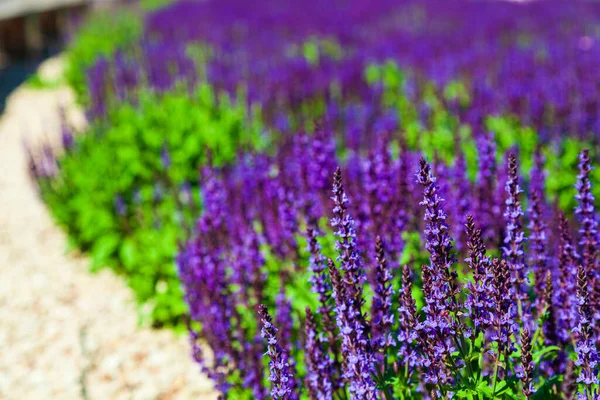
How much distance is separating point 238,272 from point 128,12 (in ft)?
49.3

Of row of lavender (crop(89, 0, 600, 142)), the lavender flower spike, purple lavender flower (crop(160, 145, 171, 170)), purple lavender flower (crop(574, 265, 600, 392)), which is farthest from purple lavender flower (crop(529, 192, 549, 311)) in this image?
purple lavender flower (crop(160, 145, 171, 170))

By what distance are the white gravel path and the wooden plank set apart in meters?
12.3

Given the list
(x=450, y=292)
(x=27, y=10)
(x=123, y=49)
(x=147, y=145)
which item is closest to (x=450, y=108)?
(x=147, y=145)

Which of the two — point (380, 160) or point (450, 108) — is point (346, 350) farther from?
point (450, 108)

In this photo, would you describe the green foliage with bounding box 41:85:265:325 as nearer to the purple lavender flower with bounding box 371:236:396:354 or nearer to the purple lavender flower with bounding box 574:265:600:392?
the purple lavender flower with bounding box 371:236:396:354

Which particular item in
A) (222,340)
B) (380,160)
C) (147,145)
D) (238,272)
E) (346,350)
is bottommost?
(346,350)

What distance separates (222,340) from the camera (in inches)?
145

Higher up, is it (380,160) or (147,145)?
(147,145)

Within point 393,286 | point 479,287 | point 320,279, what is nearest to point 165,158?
point 393,286

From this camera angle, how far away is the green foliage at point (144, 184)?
5.34m

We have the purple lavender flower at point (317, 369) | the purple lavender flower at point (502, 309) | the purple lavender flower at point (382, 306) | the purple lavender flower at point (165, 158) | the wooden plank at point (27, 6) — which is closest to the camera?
the purple lavender flower at point (502, 309)

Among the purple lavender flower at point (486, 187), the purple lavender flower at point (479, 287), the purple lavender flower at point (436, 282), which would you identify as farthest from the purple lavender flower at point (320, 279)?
the purple lavender flower at point (486, 187)

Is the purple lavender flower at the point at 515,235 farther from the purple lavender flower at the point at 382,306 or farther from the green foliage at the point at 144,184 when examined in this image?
the green foliage at the point at 144,184

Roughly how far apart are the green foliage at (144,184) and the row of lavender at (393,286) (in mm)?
801
